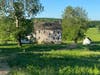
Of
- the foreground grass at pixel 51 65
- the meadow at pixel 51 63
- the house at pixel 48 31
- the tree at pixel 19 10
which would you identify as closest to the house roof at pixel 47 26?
the house at pixel 48 31

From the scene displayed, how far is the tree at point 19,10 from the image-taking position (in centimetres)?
6938

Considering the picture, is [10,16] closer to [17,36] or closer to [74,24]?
[17,36]

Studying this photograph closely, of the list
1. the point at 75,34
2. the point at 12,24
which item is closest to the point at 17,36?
the point at 12,24

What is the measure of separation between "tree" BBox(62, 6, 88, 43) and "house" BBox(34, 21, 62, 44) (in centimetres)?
1075

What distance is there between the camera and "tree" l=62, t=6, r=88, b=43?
103m

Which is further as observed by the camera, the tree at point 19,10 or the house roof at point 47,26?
the house roof at point 47,26

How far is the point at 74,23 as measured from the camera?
340ft

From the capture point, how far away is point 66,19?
106m

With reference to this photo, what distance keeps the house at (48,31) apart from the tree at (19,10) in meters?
44.6

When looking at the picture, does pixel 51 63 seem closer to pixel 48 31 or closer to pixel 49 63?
pixel 49 63

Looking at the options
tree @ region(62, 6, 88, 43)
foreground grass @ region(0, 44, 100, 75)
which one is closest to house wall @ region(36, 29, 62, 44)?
tree @ region(62, 6, 88, 43)

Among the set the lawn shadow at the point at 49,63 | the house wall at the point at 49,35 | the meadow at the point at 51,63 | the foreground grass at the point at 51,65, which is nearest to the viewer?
the foreground grass at the point at 51,65

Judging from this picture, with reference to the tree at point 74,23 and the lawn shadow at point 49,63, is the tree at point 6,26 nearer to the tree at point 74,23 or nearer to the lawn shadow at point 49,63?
the tree at point 74,23

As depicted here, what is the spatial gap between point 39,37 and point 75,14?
1832cm
